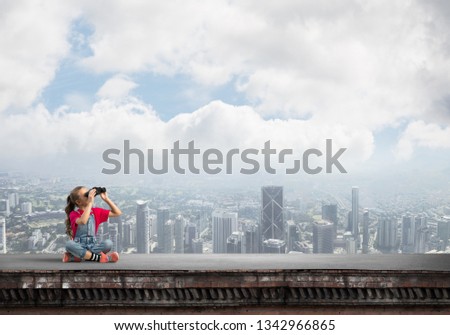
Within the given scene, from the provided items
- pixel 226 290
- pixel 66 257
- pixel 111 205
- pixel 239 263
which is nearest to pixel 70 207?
pixel 111 205

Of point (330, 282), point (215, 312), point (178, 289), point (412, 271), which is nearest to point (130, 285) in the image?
point (178, 289)

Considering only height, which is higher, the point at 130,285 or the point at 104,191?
the point at 104,191

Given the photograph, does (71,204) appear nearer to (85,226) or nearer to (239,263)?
(85,226)

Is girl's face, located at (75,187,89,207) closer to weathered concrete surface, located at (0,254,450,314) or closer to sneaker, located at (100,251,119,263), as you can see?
sneaker, located at (100,251,119,263)

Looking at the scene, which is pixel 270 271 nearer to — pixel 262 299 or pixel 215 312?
pixel 262 299

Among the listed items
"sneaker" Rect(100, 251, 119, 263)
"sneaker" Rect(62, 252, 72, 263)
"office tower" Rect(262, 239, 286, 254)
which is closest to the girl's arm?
"sneaker" Rect(100, 251, 119, 263)

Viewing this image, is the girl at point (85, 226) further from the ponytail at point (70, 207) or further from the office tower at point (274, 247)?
the office tower at point (274, 247)
